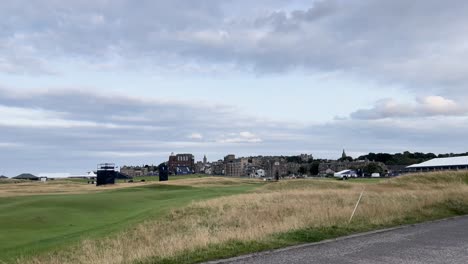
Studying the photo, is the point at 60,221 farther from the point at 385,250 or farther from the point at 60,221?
the point at 385,250

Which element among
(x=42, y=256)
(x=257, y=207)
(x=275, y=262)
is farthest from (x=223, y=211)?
(x=275, y=262)

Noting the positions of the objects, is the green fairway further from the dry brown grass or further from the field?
the dry brown grass

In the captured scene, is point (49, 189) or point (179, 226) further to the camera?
point (49, 189)

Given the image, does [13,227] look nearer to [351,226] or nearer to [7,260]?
[7,260]

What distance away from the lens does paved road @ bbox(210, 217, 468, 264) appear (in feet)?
32.7

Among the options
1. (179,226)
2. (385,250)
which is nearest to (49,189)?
(179,226)

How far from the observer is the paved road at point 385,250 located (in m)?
9.97

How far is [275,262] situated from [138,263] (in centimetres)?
277

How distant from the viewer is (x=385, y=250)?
36.9 feet

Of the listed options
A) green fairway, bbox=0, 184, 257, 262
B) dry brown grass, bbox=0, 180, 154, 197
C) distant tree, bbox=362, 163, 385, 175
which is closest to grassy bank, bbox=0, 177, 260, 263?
green fairway, bbox=0, 184, 257, 262

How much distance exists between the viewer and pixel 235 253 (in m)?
10.5

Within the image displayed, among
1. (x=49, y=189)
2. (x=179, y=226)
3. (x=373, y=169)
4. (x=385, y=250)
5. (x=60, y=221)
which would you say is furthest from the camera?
(x=373, y=169)

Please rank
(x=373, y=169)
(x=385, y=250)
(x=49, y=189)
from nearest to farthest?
1. (x=385, y=250)
2. (x=49, y=189)
3. (x=373, y=169)

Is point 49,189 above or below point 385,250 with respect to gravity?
above
